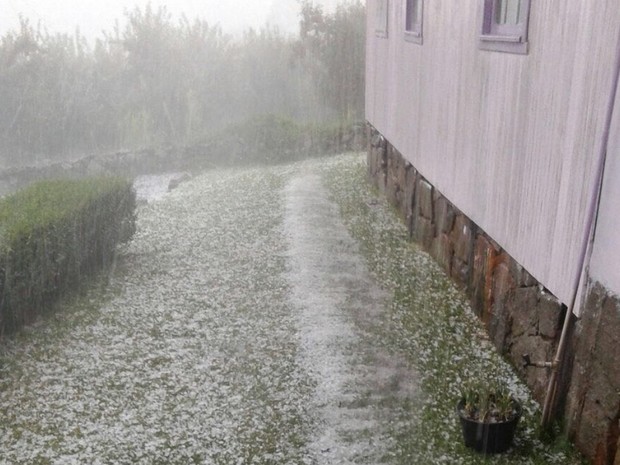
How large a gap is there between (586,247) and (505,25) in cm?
257

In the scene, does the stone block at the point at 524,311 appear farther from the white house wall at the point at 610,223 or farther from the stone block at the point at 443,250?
the stone block at the point at 443,250

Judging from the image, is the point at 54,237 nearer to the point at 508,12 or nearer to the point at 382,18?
the point at 508,12

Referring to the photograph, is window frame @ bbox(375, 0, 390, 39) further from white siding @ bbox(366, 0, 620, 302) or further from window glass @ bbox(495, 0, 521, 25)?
window glass @ bbox(495, 0, 521, 25)

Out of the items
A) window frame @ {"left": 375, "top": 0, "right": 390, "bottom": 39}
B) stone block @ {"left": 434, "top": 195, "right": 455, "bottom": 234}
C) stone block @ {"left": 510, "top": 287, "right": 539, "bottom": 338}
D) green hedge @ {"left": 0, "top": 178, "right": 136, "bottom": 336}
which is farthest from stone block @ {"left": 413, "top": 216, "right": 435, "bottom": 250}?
green hedge @ {"left": 0, "top": 178, "right": 136, "bottom": 336}

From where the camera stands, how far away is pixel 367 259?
8539 millimetres

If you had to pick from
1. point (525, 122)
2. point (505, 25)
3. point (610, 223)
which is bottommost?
point (610, 223)

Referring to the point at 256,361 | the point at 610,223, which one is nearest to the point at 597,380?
the point at 610,223

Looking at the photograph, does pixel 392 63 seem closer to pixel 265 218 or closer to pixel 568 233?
pixel 265 218

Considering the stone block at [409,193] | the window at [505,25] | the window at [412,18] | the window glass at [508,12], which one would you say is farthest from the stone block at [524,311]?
the window at [412,18]

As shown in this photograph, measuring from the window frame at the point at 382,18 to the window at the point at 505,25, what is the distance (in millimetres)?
5011

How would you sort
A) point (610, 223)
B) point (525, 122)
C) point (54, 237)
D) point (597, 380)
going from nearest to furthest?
point (610, 223), point (597, 380), point (525, 122), point (54, 237)

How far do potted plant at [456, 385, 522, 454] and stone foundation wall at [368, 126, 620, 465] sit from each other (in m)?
0.42

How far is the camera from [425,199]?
28.2ft

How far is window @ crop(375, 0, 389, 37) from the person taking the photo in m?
10.8
